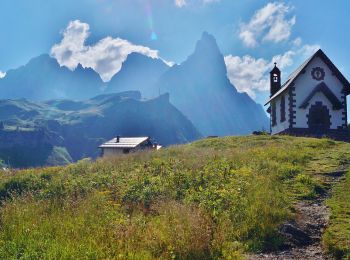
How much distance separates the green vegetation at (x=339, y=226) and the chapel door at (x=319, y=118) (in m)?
25.4

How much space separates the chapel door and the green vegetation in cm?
A: 2536

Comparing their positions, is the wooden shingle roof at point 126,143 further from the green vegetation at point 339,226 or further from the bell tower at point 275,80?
the green vegetation at point 339,226

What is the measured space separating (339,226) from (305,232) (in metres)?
0.88

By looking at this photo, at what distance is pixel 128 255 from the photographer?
750 centimetres

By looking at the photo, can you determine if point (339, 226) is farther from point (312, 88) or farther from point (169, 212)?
point (312, 88)

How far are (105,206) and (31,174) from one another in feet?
46.3

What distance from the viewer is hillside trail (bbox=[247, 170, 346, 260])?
8.98 metres

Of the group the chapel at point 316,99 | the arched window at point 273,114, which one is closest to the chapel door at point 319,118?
the chapel at point 316,99

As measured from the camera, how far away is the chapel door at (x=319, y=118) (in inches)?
1487

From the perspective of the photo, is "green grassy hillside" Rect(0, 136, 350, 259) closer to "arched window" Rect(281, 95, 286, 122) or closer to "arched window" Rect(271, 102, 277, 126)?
"arched window" Rect(281, 95, 286, 122)

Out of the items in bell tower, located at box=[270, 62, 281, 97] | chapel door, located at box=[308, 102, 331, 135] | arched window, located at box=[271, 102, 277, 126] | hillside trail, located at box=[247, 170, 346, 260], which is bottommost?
hillside trail, located at box=[247, 170, 346, 260]

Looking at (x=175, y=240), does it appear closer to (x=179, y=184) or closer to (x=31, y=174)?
(x=179, y=184)

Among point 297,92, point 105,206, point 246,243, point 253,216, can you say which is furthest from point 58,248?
point 297,92

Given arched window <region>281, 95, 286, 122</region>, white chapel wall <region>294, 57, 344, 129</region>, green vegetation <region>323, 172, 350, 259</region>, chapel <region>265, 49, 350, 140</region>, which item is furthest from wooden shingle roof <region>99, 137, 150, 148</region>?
green vegetation <region>323, 172, 350, 259</region>
